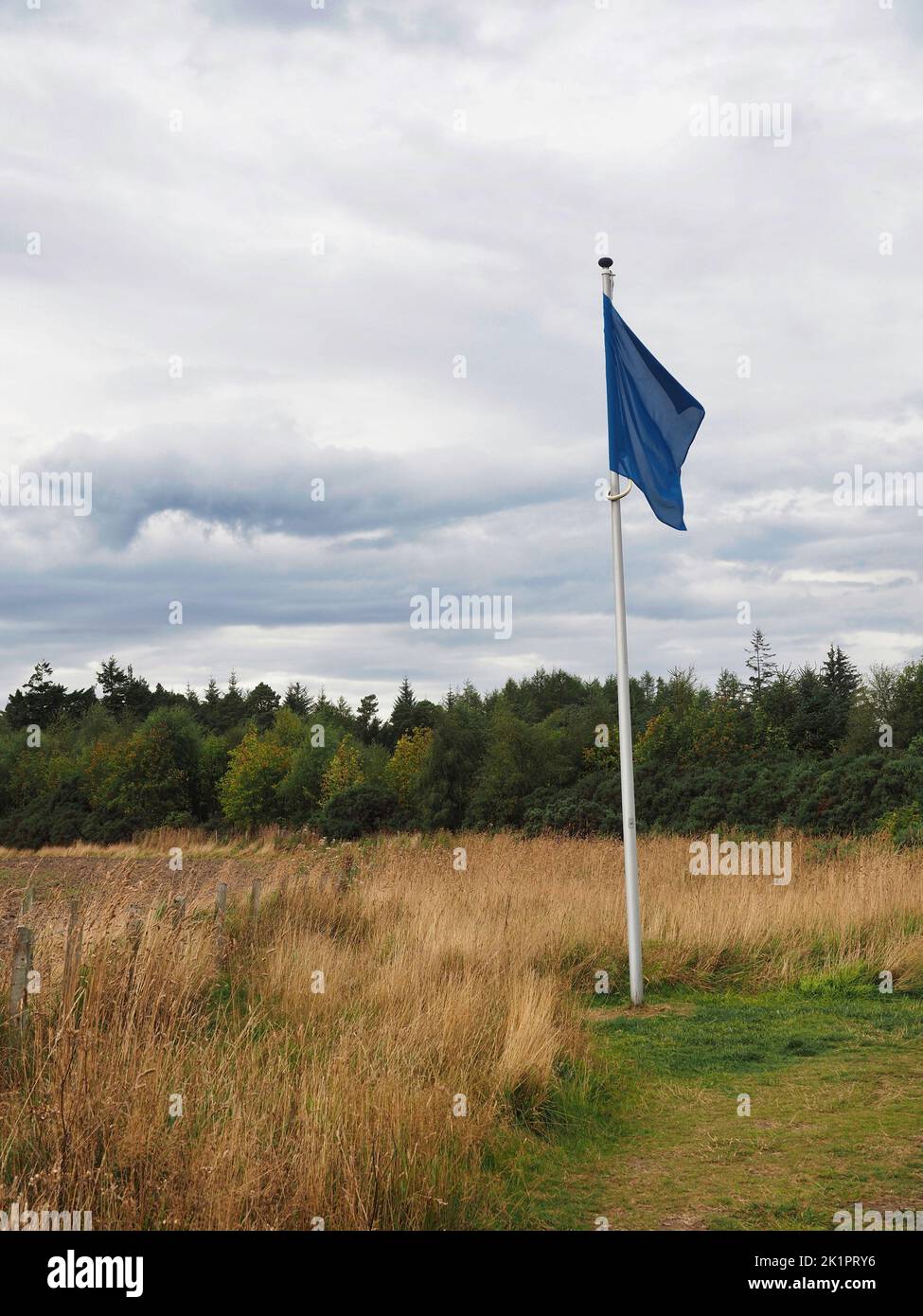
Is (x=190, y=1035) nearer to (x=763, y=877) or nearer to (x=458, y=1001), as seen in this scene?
(x=458, y=1001)

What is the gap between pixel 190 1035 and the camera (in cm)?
622

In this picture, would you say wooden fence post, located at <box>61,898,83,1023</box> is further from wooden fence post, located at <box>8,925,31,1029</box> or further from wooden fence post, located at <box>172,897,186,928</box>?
wooden fence post, located at <box>172,897,186,928</box>

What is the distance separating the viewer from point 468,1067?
5973 mm

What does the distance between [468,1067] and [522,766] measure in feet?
95.3

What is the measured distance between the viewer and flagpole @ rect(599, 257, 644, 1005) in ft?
30.3

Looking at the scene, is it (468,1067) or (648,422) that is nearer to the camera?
(468,1067)

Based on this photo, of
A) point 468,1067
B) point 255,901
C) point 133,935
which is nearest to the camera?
point 468,1067

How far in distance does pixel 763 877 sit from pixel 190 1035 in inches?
391

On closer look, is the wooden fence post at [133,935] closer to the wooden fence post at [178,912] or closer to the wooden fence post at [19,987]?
the wooden fence post at [178,912]
